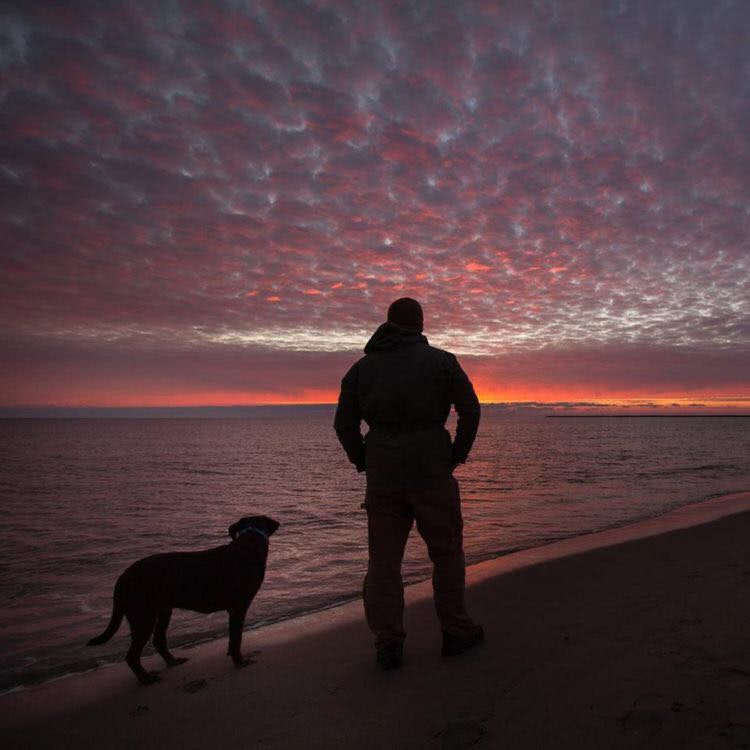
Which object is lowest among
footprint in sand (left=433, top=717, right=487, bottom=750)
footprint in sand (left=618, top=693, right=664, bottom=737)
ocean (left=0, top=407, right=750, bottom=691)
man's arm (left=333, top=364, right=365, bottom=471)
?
ocean (left=0, top=407, right=750, bottom=691)

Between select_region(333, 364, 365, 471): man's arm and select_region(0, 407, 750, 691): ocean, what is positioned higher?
select_region(333, 364, 365, 471): man's arm

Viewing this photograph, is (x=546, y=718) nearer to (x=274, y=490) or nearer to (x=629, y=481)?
(x=274, y=490)

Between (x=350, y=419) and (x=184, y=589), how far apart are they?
1.82m

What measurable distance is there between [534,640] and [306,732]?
1.86 metres

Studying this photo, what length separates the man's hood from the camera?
A: 3799 mm

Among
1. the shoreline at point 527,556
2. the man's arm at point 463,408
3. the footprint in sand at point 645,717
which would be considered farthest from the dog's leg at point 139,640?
the footprint in sand at point 645,717

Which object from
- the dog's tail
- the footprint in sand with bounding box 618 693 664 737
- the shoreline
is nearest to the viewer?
the footprint in sand with bounding box 618 693 664 737

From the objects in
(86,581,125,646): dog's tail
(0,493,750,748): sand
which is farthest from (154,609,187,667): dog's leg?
(86,581,125,646): dog's tail

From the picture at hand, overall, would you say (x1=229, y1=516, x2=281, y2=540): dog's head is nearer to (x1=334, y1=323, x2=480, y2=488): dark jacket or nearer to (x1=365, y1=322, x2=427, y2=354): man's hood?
(x1=334, y1=323, x2=480, y2=488): dark jacket

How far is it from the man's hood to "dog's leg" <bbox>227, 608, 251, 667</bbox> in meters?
2.33

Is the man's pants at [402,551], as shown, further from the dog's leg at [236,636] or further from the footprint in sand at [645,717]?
the footprint in sand at [645,717]

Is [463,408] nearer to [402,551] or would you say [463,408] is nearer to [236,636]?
[402,551]

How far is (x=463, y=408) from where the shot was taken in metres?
3.75

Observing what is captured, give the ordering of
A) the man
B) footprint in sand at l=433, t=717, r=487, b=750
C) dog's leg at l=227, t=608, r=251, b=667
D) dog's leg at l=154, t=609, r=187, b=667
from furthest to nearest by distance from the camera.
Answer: dog's leg at l=154, t=609, r=187, b=667
dog's leg at l=227, t=608, r=251, b=667
the man
footprint in sand at l=433, t=717, r=487, b=750
